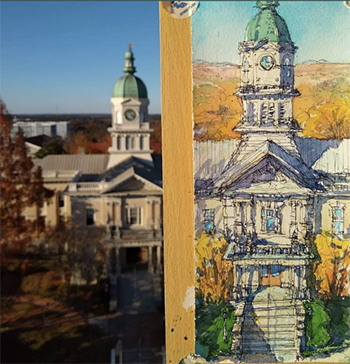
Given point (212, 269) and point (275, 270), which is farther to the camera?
point (275, 270)

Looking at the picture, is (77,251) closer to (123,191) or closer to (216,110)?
(123,191)

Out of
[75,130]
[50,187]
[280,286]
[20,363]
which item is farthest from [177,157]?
[75,130]

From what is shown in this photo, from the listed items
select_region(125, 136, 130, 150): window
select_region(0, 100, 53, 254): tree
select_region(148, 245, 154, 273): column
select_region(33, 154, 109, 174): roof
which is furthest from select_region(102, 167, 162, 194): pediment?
select_region(33, 154, 109, 174): roof

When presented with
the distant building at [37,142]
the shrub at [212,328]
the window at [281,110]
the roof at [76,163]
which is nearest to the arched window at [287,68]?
the window at [281,110]

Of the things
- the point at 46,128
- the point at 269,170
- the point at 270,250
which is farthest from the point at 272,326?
the point at 46,128

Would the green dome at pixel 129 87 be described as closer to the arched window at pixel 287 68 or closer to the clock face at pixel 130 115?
the clock face at pixel 130 115

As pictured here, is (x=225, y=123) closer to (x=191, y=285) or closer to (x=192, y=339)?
(x=191, y=285)
